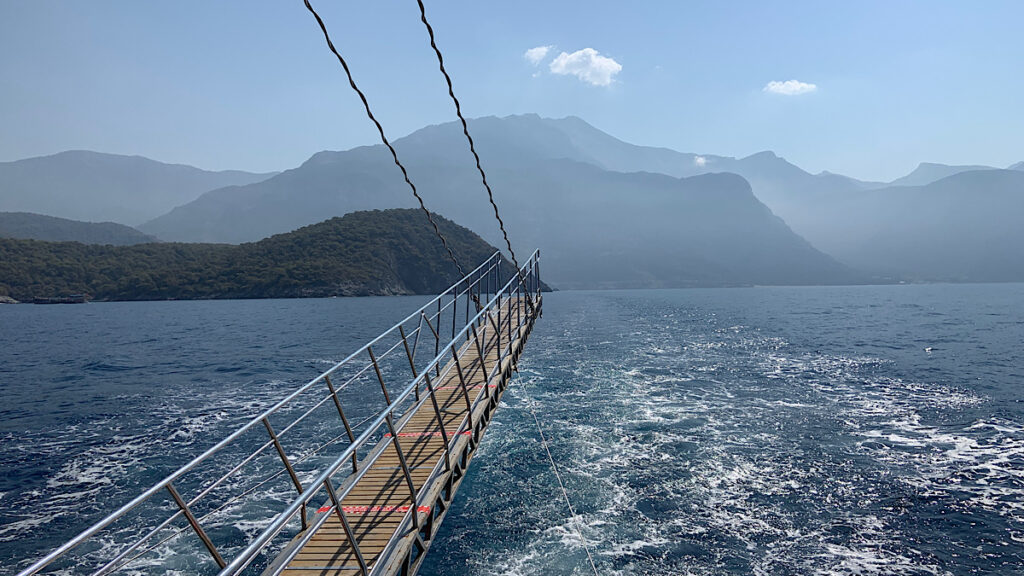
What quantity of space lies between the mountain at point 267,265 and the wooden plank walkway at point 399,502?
130 meters

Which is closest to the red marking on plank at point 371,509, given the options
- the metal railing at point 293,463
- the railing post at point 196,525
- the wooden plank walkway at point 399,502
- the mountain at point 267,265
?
the wooden plank walkway at point 399,502

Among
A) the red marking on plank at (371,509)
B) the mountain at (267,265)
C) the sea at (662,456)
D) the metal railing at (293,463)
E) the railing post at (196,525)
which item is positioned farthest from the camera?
the mountain at (267,265)

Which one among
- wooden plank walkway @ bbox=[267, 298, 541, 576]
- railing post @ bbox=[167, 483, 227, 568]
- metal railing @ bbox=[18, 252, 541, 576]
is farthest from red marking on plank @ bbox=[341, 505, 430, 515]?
railing post @ bbox=[167, 483, 227, 568]

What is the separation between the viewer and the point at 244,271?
469 ft

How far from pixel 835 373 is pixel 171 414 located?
34288 millimetres

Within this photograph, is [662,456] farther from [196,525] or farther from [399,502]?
[196,525]

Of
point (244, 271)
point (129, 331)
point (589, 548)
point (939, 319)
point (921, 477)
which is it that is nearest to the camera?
point (589, 548)

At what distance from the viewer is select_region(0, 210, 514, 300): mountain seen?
445 feet

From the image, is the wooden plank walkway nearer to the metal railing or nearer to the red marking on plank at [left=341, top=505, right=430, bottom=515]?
the red marking on plank at [left=341, top=505, right=430, bottom=515]

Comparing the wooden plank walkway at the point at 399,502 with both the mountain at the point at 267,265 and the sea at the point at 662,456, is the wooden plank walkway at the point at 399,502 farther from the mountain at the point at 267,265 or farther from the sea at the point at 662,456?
the mountain at the point at 267,265

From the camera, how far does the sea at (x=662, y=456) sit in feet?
36.8

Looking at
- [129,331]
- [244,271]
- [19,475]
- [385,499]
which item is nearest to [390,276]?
[244,271]

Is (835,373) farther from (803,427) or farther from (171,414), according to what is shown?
(171,414)

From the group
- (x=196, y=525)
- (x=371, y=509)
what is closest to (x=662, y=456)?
(x=371, y=509)
